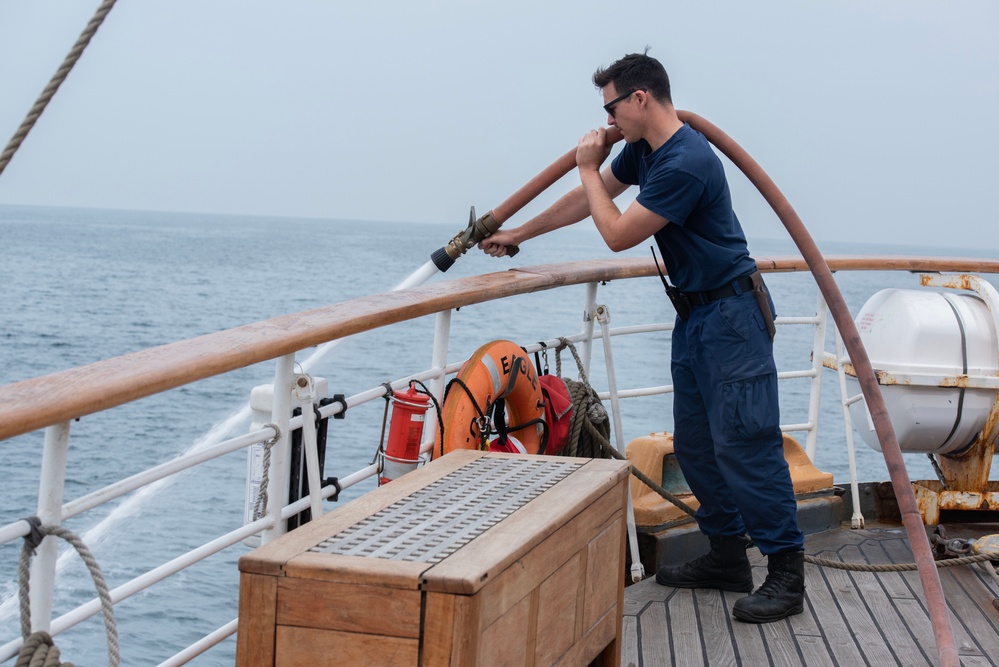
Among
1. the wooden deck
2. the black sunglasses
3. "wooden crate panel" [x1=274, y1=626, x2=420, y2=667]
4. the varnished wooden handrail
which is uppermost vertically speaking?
the black sunglasses

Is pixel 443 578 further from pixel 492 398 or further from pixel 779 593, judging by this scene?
pixel 779 593

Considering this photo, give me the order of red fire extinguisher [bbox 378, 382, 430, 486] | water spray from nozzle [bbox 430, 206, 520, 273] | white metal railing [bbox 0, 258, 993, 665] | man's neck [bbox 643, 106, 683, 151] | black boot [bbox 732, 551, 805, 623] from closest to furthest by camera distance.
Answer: white metal railing [bbox 0, 258, 993, 665] < red fire extinguisher [bbox 378, 382, 430, 486] < man's neck [bbox 643, 106, 683, 151] < black boot [bbox 732, 551, 805, 623] < water spray from nozzle [bbox 430, 206, 520, 273]

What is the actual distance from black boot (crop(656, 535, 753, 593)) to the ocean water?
3.24 metres

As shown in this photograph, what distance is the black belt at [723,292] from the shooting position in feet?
8.76

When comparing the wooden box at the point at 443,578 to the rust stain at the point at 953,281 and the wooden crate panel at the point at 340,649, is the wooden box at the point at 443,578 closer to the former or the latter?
the wooden crate panel at the point at 340,649

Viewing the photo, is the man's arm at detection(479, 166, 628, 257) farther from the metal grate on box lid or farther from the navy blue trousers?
the metal grate on box lid

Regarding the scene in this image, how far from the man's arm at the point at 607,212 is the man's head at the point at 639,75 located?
0.59 feet

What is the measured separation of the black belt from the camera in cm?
267

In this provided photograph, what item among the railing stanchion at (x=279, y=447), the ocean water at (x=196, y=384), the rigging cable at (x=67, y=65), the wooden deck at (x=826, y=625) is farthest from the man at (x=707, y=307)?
the ocean water at (x=196, y=384)

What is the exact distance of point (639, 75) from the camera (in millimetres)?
2572

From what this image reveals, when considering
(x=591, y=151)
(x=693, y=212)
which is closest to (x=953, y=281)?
(x=693, y=212)

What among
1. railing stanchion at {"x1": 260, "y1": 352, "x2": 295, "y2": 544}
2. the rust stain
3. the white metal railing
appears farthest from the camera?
the rust stain

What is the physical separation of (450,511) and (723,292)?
3.93 ft

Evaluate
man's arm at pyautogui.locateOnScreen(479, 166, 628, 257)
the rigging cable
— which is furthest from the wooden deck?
the rigging cable
